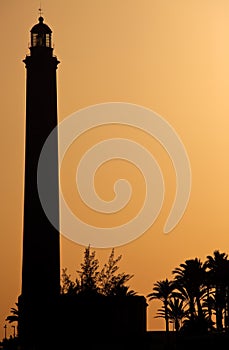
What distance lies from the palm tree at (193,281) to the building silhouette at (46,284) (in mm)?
9600

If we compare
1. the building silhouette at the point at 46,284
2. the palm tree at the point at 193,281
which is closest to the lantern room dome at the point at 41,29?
the building silhouette at the point at 46,284

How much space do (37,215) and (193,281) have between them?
17.6 m

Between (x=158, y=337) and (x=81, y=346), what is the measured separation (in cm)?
2645

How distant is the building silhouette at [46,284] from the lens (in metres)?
122

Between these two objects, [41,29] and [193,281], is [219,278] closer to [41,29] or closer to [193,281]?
[193,281]

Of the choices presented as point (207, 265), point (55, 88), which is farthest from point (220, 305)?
point (55, 88)

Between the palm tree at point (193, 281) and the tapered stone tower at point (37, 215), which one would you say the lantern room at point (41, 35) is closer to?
the tapered stone tower at point (37, 215)

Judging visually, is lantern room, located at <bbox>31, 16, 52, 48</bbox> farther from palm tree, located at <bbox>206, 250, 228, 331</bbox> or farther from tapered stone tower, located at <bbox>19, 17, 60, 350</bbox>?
palm tree, located at <bbox>206, 250, 228, 331</bbox>

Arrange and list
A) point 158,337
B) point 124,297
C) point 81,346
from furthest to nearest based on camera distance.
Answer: point 158,337 < point 124,297 < point 81,346

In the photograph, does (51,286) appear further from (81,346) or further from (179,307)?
(179,307)

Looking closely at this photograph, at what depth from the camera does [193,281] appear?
474 ft

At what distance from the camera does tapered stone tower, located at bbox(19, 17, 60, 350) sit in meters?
135

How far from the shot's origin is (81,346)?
391ft

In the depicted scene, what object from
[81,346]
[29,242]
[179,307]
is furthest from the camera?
[179,307]
